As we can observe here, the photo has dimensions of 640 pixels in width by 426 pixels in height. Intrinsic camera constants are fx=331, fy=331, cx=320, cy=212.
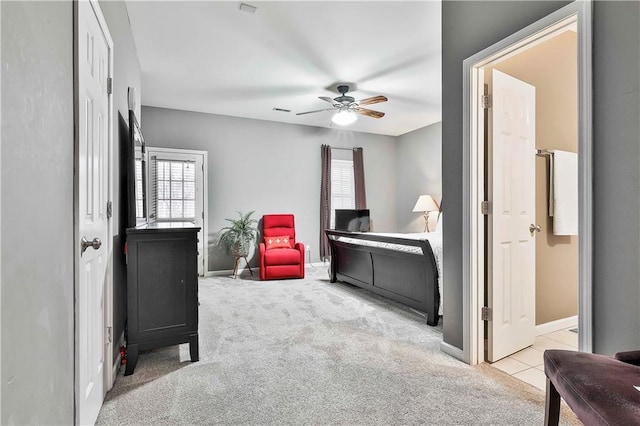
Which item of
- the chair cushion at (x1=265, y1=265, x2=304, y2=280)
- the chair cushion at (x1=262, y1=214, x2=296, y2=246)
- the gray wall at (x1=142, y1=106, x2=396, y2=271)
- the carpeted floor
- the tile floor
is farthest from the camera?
the chair cushion at (x1=262, y1=214, x2=296, y2=246)

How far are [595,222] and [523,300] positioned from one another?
48.9 inches

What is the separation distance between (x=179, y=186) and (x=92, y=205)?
404 cm

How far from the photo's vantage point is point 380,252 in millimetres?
3828

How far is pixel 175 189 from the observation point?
5.42m

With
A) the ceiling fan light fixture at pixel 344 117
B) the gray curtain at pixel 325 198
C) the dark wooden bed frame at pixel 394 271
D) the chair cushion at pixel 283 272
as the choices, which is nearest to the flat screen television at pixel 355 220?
the dark wooden bed frame at pixel 394 271

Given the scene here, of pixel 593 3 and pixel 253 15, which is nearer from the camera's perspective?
pixel 593 3

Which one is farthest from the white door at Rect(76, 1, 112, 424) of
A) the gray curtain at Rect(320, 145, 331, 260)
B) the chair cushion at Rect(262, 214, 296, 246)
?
the gray curtain at Rect(320, 145, 331, 260)

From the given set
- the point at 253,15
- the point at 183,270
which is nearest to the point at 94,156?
the point at 183,270

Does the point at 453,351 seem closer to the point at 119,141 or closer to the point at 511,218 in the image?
the point at 511,218

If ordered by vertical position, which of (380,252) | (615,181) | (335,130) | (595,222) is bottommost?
(380,252)

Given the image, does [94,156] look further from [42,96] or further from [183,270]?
[183,270]

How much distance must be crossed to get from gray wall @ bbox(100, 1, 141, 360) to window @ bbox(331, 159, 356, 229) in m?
4.56

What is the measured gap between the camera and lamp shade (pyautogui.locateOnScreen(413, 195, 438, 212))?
6199 millimetres

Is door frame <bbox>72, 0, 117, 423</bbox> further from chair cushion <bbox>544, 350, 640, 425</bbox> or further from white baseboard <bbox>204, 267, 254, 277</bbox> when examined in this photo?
white baseboard <bbox>204, 267, 254, 277</bbox>
